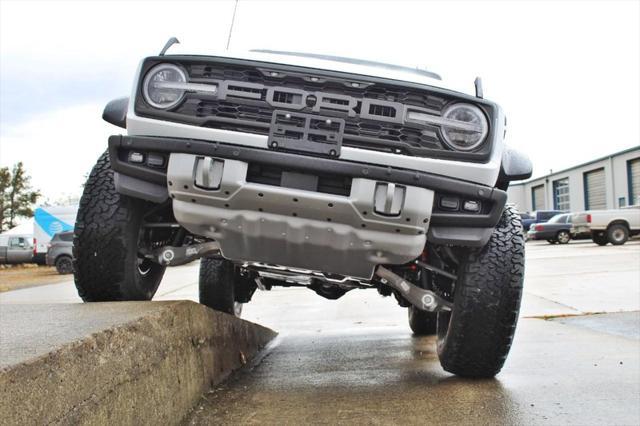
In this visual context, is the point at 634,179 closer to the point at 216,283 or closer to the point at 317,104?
the point at 216,283

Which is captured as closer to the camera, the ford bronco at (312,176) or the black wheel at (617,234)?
the ford bronco at (312,176)

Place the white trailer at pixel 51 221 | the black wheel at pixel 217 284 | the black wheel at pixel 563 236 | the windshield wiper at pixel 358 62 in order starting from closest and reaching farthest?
1. the windshield wiper at pixel 358 62
2. the black wheel at pixel 217 284
3. the white trailer at pixel 51 221
4. the black wheel at pixel 563 236

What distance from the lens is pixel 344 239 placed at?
2.81m

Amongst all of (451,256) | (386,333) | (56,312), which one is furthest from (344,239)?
(386,333)

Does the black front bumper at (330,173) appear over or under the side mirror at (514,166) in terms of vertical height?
under

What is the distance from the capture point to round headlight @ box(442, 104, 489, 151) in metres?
2.90

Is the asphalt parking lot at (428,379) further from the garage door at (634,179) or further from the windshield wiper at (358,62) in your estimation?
the garage door at (634,179)

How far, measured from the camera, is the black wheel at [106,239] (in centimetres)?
311

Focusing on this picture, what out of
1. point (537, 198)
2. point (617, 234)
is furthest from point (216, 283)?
point (537, 198)

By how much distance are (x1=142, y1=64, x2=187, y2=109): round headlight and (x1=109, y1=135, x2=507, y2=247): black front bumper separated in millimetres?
207

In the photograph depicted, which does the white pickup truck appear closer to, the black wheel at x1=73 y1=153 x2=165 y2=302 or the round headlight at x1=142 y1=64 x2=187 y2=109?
the black wheel at x1=73 y1=153 x2=165 y2=302

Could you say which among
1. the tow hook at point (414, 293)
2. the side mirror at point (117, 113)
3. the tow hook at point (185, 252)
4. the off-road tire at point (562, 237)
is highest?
the off-road tire at point (562, 237)

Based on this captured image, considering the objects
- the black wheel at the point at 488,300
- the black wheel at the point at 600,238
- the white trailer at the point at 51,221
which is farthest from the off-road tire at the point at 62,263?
the black wheel at the point at 488,300

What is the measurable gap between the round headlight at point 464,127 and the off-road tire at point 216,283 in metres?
2.24
